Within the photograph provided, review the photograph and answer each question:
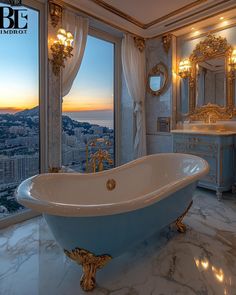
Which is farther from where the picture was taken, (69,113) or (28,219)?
(69,113)

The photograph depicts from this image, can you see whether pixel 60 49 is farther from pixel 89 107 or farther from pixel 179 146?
pixel 179 146

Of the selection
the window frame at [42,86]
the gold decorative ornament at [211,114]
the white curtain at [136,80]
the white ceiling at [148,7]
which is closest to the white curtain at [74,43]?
the window frame at [42,86]

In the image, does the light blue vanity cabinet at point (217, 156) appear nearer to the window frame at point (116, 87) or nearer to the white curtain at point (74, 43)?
the window frame at point (116, 87)

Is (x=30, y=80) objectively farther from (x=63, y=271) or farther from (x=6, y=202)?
(x=63, y=271)

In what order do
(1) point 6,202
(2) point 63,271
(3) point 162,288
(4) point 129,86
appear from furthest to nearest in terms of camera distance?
(4) point 129,86, (1) point 6,202, (2) point 63,271, (3) point 162,288

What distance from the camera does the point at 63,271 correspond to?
1565 mm

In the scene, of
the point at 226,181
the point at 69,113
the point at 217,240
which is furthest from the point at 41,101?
the point at 226,181

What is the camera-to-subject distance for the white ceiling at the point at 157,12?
112 inches

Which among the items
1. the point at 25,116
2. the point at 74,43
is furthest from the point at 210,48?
the point at 25,116

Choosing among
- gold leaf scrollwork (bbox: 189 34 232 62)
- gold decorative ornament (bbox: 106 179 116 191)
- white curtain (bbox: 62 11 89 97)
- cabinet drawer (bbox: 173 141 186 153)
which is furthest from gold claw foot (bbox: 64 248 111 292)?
gold leaf scrollwork (bbox: 189 34 232 62)

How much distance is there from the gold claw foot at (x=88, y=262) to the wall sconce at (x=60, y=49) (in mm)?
2045

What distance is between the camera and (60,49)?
2547 millimetres

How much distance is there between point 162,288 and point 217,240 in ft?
2.77

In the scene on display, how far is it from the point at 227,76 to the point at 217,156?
1.25 m
